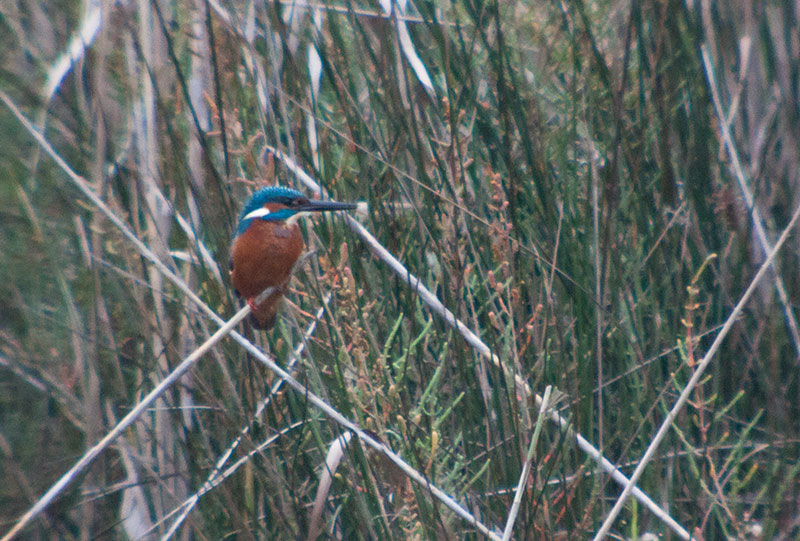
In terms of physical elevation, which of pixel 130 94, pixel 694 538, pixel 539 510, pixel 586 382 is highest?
pixel 130 94

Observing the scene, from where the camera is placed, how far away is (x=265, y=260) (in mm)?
1674

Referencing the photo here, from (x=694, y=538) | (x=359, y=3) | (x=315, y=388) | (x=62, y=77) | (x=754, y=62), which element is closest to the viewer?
(x=694, y=538)

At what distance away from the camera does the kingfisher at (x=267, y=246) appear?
1630 millimetres

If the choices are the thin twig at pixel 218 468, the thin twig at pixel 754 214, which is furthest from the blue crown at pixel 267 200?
the thin twig at pixel 754 214

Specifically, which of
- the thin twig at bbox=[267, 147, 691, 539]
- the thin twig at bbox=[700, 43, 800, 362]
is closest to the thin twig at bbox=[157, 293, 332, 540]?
the thin twig at bbox=[267, 147, 691, 539]

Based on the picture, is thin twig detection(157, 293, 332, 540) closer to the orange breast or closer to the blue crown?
the orange breast

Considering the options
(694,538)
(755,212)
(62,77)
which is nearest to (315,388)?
(694,538)

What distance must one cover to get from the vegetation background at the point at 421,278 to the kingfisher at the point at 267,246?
A: 0.19 feet

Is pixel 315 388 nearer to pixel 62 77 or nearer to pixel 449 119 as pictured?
pixel 449 119

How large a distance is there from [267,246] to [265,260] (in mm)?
38

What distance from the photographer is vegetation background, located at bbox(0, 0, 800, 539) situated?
4.75 ft

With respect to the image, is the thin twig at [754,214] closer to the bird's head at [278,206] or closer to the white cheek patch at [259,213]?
the bird's head at [278,206]

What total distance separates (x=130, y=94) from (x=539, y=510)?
1199mm

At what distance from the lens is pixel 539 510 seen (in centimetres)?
138
